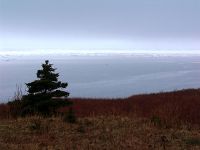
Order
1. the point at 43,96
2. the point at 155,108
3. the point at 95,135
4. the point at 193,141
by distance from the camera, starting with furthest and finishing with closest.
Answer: the point at 155,108, the point at 43,96, the point at 95,135, the point at 193,141

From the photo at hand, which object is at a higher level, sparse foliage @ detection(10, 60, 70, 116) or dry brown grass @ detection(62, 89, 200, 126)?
sparse foliage @ detection(10, 60, 70, 116)

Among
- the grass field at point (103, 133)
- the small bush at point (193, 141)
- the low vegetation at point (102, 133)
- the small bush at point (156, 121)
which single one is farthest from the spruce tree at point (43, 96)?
the small bush at point (193, 141)

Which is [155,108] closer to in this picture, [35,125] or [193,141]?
[35,125]

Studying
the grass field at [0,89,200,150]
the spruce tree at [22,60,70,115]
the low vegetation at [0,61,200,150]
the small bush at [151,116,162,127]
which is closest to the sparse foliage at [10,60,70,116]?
the spruce tree at [22,60,70,115]

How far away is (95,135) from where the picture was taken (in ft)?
33.8

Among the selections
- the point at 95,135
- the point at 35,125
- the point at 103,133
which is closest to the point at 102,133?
the point at 103,133

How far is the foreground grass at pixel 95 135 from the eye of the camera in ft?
30.2

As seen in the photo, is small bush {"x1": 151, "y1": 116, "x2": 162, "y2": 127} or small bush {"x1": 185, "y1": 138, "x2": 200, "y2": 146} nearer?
small bush {"x1": 185, "y1": 138, "x2": 200, "y2": 146}

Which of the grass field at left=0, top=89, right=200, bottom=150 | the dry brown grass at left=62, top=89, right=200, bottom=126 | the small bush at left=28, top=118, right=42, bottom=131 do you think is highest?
the small bush at left=28, top=118, right=42, bottom=131

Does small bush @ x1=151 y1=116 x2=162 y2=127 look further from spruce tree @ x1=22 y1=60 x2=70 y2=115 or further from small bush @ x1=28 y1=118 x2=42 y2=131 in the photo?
spruce tree @ x1=22 y1=60 x2=70 y2=115

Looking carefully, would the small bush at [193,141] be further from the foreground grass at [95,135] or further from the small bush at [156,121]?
the small bush at [156,121]

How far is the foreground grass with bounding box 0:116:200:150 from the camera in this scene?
9211 mm

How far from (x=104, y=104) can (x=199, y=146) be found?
14.2 metres

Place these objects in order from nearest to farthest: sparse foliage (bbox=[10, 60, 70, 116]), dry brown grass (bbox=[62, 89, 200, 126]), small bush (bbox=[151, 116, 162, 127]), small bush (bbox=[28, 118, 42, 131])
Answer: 1. small bush (bbox=[28, 118, 42, 131])
2. small bush (bbox=[151, 116, 162, 127])
3. dry brown grass (bbox=[62, 89, 200, 126])
4. sparse foliage (bbox=[10, 60, 70, 116])
